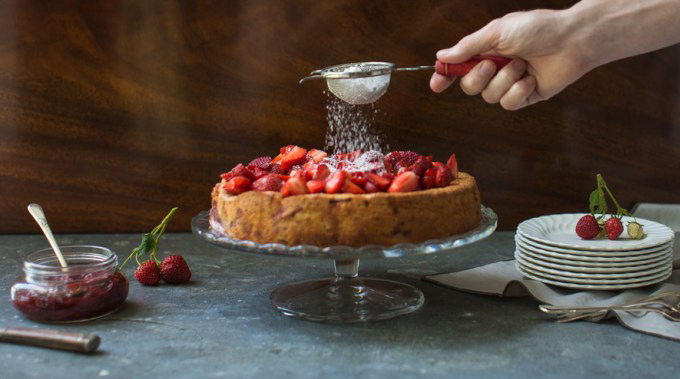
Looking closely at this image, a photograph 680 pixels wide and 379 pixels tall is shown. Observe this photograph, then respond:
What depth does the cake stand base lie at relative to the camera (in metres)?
1.42

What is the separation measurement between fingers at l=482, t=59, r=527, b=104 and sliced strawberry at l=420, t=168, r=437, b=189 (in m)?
0.23

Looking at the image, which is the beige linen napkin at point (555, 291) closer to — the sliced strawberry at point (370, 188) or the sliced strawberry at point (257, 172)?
the sliced strawberry at point (370, 188)

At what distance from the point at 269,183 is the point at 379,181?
7.8 inches

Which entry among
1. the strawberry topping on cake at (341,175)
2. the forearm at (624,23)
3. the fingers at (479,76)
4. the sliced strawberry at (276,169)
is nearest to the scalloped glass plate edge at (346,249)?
the strawberry topping on cake at (341,175)

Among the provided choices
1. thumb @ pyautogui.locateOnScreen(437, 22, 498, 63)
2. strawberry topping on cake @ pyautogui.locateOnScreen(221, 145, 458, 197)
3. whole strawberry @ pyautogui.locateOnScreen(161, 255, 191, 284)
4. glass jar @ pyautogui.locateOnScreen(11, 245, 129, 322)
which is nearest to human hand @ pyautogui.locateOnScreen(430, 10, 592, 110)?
thumb @ pyautogui.locateOnScreen(437, 22, 498, 63)

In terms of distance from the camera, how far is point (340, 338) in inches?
52.2

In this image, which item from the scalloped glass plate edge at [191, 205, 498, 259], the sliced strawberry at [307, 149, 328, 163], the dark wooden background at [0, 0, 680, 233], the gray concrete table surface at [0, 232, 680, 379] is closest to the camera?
the gray concrete table surface at [0, 232, 680, 379]

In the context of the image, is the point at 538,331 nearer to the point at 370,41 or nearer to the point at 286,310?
the point at 286,310

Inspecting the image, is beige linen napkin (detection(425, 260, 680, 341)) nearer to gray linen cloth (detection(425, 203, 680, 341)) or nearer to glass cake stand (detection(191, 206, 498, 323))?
gray linen cloth (detection(425, 203, 680, 341))

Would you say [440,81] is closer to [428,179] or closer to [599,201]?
[428,179]

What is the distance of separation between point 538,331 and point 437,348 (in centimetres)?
20

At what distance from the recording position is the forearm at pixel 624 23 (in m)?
1.52


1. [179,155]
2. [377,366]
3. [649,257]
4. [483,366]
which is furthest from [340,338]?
[179,155]

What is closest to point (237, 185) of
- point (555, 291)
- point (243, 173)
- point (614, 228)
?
point (243, 173)
